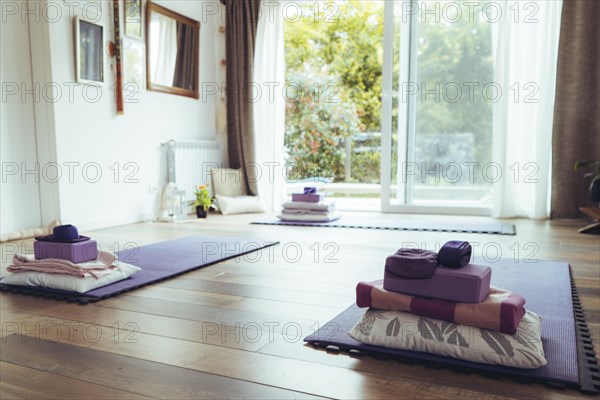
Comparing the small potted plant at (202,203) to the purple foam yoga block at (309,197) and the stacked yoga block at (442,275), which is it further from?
the stacked yoga block at (442,275)

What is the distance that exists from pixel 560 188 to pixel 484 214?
61 centimetres

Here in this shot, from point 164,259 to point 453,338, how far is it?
5.47 feet

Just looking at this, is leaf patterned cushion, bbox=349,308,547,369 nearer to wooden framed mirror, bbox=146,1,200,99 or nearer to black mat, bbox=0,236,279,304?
black mat, bbox=0,236,279,304

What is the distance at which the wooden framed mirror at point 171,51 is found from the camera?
425cm

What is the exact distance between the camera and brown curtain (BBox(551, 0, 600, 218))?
396 centimetres

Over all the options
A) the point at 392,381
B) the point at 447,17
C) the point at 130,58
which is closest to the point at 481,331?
the point at 392,381

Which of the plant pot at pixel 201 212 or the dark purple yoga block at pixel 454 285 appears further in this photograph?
the plant pot at pixel 201 212

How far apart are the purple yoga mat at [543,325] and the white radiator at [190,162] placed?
116 inches

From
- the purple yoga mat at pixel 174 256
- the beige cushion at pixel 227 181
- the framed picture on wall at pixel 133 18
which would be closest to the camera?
the purple yoga mat at pixel 174 256

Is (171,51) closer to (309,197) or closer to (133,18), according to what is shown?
(133,18)

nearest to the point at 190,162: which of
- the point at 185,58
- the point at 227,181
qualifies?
the point at 227,181

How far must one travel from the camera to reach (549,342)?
1386 mm

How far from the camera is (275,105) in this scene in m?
4.94

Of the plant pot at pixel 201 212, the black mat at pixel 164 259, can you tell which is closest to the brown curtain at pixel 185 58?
the plant pot at pixel 201 212
